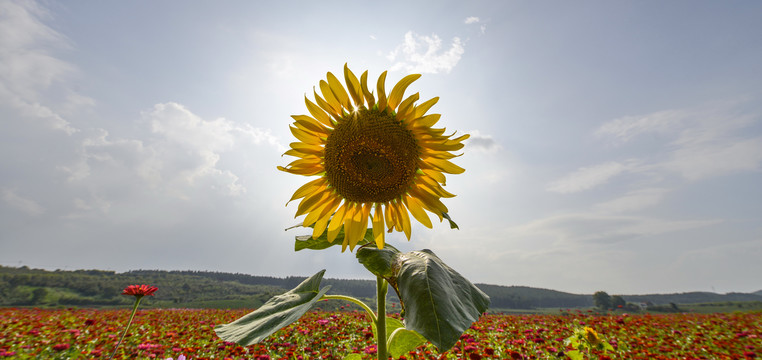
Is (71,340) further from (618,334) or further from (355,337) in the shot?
(618,334)

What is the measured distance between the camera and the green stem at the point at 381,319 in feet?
4.95

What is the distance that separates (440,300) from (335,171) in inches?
35.9

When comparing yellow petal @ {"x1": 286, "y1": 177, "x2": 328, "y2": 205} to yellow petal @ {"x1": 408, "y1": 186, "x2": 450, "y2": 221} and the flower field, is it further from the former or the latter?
the flower field

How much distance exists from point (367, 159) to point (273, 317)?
0.86 m

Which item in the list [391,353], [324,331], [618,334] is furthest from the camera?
[618,334]

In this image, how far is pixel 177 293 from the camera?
7069cm

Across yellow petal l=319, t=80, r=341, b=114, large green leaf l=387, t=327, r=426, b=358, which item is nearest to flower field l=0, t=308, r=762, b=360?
large green leaf l=387, t=327, r=426, b=358

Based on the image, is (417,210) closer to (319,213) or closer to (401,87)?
(319,213)

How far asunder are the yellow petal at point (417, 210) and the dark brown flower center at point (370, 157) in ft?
0.26

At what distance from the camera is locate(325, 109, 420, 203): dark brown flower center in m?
1.65

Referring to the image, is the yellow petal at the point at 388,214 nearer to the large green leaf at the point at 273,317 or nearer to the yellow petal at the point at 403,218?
the yellow petal at the point at 403,218

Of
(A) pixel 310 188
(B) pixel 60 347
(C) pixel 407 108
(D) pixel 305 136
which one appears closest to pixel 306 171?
(A) pixel 310 188

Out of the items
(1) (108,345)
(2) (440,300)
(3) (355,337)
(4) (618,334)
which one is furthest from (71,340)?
(4) (618,334)

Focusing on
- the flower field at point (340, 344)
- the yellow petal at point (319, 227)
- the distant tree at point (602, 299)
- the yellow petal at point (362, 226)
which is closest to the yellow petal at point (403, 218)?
the yellow petal at point (362, 226)
